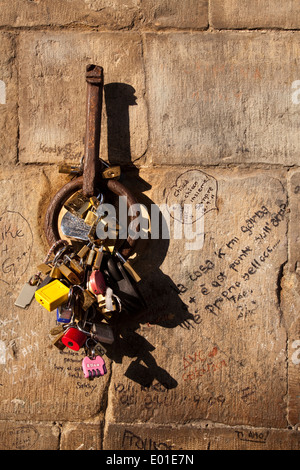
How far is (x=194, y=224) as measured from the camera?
1853 mm

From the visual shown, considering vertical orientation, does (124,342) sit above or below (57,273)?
below

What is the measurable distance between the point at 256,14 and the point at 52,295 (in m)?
1.53

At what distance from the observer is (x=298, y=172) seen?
6.08 ft

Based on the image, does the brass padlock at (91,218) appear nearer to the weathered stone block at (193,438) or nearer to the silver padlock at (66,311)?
the silver padlock at (66,311)

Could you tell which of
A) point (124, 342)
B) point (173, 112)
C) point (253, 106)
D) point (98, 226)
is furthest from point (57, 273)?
point (253, 106)

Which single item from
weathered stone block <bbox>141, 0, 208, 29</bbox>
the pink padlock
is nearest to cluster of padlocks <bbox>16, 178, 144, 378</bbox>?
the pink padlock

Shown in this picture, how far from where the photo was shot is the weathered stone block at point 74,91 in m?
1.84

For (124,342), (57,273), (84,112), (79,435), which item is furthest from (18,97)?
(79,435)

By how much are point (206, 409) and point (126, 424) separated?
370 millimetres

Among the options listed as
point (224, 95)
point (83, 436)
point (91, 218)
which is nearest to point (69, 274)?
point (91, 218)

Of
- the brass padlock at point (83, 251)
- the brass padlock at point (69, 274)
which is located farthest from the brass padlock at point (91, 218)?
the brass padlock at point (69, 274)
